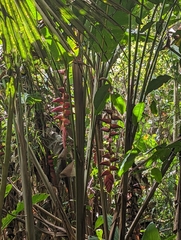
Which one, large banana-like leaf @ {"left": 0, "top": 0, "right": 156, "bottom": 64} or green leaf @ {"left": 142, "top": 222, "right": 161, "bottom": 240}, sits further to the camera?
green leaf @ {"left": 142, "top": 222, "right": 161, "bottom": 240}

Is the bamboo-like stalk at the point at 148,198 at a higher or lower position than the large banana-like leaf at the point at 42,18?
lower

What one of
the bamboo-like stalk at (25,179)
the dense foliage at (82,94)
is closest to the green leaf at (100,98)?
the dense foliage at (82,94)

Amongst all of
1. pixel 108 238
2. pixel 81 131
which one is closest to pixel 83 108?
pixel 81 131

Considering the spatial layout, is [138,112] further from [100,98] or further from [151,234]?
[151,234]

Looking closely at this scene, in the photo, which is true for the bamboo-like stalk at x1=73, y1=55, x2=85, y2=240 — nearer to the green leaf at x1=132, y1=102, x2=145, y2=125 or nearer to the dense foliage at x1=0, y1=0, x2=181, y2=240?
the dense foliage at x1=0, y1=0, x2=181, y2=240

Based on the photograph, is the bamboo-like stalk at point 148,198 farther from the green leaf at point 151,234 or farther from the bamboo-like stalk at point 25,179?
the bamboo-like stalk at point 25,179

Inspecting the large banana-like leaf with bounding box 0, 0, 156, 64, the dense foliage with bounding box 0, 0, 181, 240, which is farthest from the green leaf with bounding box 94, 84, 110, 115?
the large banana-like leaf with bounding box 0, 0, 156, 64

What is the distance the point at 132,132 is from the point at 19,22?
0.41 m

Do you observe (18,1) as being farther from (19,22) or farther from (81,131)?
(81,131)

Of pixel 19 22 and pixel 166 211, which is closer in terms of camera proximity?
pixel 19 22

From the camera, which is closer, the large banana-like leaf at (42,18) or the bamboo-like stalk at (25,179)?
the large banana-like leaf at (42,18)

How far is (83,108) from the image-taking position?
774 mm

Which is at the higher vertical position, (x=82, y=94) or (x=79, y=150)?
(x=82, y=94)

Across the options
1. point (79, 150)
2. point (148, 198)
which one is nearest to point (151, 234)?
point (148, 198)
